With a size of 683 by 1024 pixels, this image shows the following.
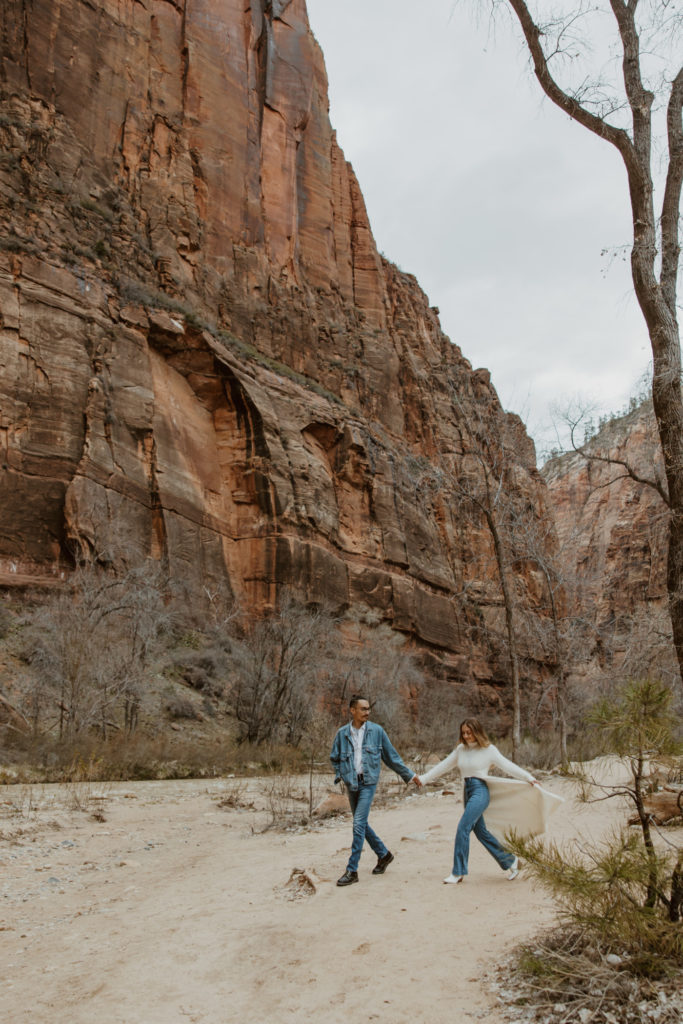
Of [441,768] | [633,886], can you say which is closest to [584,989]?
[633,886]

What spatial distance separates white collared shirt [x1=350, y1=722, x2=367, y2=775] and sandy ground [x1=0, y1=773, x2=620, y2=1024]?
2.67ft

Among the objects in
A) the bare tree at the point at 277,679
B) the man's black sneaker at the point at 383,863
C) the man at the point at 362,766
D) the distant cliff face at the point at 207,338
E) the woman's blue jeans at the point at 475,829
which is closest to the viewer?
the woman's blue jeans at the point at 475,829

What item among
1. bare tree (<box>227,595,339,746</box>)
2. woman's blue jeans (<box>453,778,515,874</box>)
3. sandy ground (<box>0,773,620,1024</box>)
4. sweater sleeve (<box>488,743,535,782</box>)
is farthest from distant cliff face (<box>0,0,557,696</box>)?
woman's blue jeans (<box>453,778,515,874</box>)

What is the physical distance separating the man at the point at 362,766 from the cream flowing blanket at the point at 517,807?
56 cm

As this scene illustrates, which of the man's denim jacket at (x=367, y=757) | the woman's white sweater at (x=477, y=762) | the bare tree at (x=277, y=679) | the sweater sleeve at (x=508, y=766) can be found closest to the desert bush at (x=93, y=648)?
the bare tree at (x=277, y=679)

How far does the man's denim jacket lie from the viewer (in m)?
6.05

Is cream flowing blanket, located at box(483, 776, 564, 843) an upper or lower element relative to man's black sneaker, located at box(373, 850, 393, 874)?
upper

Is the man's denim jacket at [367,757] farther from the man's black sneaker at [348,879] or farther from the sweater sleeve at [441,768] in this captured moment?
the man's black sneaker at [348,879]

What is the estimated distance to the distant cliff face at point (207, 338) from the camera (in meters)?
25.9

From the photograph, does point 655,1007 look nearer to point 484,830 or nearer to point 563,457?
point 484,830

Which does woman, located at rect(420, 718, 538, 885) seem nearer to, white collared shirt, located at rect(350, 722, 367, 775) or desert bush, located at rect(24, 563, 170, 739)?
white collared shirt, located at rect(350, 722, 367, 775)

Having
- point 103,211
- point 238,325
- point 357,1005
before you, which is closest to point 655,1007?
point 357,1005

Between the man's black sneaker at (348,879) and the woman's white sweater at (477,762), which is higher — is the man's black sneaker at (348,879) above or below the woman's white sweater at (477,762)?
below

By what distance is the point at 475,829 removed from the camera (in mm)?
5777
